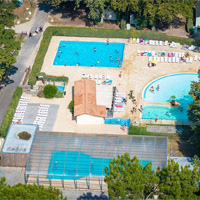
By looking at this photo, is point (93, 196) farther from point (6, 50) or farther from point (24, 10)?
point (24, 10)

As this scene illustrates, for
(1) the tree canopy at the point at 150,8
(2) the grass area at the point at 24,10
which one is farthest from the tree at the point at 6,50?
(2) the grass area at the point at 24,10

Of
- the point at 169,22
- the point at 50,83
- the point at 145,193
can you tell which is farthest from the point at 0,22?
the point at 145,193

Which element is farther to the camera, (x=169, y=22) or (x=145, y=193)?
(x=169, y=22)

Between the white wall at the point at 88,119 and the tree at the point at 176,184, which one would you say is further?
the white wall at the point at 88,119

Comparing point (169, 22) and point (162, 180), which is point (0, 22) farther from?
point (162, 180)

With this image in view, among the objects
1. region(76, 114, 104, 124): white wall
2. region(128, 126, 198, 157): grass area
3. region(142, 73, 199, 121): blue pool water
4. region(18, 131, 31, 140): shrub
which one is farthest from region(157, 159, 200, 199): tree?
region(18, 131, 31, 140): shrub

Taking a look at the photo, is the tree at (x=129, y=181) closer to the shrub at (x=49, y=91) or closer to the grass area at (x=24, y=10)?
the shrub at (x=49, y=91)

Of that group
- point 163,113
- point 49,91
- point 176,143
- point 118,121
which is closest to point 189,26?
point 163,113
